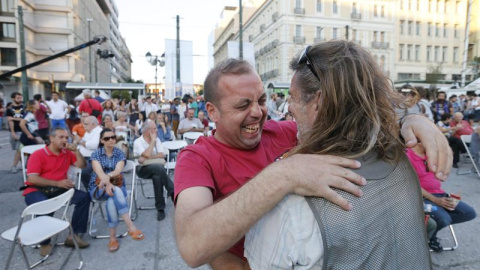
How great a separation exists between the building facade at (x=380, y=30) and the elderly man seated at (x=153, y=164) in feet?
114

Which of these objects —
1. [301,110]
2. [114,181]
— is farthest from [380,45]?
[301,110]

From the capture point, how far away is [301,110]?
1169 mm

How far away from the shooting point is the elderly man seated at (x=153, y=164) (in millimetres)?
5080

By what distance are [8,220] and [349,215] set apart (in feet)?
18.2

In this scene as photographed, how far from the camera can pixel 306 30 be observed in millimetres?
40688

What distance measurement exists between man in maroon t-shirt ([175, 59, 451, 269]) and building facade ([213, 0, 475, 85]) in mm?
38449

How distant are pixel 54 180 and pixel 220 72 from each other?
11.7ft

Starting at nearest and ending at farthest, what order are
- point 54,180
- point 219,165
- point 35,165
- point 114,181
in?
point 219,165, point 35,165, point 54,180, point 114,181

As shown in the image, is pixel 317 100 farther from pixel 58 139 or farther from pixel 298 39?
pixel 298 39

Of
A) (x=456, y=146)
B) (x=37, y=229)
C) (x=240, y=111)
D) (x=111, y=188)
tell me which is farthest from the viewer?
(x=456, y=146)

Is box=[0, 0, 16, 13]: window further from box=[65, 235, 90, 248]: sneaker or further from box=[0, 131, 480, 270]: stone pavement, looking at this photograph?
box=[65, 235, 90, 248]: sneaker

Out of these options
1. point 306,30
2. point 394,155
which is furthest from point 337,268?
point 306,30

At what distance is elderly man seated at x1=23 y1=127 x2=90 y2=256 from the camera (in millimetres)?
4035

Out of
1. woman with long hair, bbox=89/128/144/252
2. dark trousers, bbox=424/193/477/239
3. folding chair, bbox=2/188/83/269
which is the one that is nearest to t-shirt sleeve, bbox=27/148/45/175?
woman with long hair, bbox=89/128/144/252
